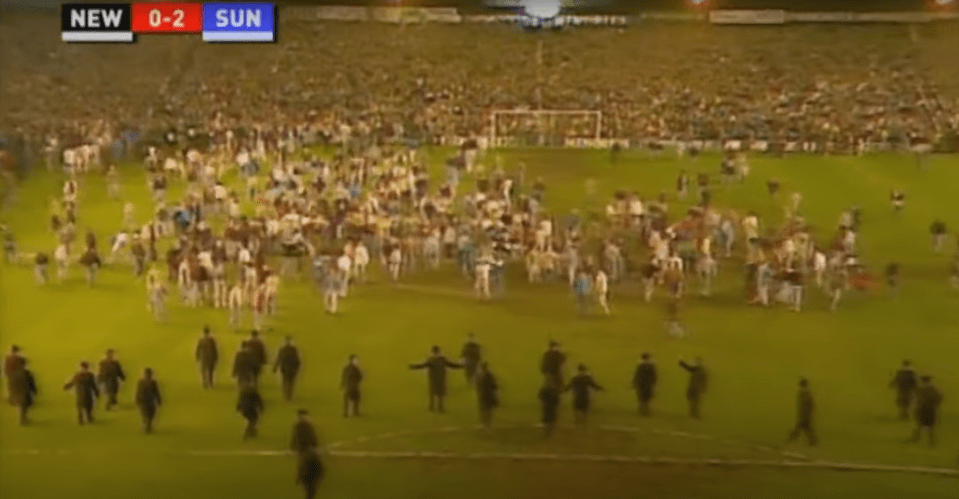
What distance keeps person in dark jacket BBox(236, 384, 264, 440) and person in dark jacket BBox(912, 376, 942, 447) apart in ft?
21.7

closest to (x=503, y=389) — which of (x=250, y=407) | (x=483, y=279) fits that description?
(x=250, y=407)

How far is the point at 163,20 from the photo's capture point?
18.9 metres

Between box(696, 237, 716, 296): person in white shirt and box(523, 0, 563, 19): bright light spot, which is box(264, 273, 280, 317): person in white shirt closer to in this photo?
box(523, 0, 563, 19): bright light spot

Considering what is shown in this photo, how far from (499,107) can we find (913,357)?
31.7 feet

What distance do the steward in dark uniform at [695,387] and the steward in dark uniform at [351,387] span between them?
346 cm

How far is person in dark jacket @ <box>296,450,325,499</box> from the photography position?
1476 cm

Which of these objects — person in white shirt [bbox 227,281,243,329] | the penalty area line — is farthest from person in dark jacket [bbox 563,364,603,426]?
person in white shirt [bbox 227,281,243,329]

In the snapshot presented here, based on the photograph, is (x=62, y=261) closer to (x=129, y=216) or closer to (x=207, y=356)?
(x=129, y=216)

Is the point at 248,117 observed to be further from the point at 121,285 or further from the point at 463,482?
the point at 463,482

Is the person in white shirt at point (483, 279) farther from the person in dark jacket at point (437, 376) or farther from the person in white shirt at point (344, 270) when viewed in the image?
the person in dark jacket at point (437, 376)

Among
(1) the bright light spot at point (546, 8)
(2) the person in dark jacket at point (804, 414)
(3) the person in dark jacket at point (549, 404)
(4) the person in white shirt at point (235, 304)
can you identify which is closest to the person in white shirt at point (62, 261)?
(4) the person in white shirt at point (235, 304)

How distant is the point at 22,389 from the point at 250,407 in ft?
8.13

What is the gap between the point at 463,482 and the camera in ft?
51.9

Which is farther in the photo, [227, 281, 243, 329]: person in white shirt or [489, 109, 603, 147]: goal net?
[489, 109, 603, 147]: goal net
